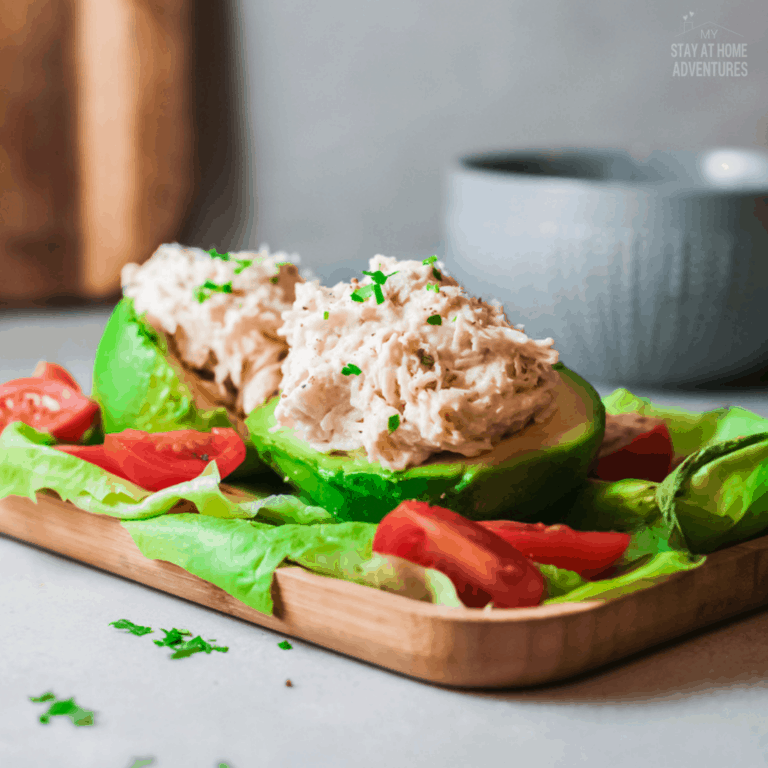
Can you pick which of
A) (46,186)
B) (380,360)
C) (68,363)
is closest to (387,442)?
(380,360)

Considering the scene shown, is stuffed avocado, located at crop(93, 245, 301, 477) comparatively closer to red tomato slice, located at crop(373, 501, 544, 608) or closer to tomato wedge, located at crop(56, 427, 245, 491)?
tomato wedge, located at crop(56, 427, 245, 491)

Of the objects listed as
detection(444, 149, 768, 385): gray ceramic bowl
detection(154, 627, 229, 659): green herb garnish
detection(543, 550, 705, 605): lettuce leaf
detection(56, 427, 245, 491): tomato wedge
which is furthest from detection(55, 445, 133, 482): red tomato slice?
detection(444, 149, 768, 385): gray ceramic bowl

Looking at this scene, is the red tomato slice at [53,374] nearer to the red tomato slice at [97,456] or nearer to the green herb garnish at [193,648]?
the red tomato slice at [97,456]

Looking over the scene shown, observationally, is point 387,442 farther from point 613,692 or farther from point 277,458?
point 613,692

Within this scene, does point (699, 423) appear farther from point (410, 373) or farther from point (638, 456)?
point (410, 373)

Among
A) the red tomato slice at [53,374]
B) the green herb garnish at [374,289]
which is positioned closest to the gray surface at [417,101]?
the red tomato slice at [53,374]

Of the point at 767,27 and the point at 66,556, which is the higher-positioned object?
the point at 767,27

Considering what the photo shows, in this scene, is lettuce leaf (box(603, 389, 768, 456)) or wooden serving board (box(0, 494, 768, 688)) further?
lettuce leaf (box(603, 389, 768, 456))
